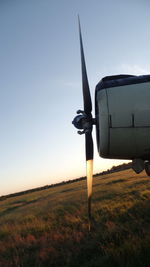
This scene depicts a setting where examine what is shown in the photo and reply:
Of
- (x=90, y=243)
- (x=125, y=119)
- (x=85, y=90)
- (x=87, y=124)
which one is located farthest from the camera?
(x=90, y=243)

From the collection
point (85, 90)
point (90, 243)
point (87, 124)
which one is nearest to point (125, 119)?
point (87, 124)

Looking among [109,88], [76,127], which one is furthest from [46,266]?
[109,88]

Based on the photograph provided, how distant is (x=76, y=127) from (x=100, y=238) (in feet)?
18.6

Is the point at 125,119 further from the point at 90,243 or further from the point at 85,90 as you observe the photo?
the point at 90,243

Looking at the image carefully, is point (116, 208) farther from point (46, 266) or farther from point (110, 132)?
point (110, 132)

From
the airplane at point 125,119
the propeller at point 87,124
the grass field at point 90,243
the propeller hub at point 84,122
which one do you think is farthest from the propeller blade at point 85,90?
the grass field at point 90,243

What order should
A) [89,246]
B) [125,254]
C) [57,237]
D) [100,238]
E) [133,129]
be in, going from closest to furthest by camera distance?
[133,129] → [125,254] → [89,246] → [100,238] → [57,237]

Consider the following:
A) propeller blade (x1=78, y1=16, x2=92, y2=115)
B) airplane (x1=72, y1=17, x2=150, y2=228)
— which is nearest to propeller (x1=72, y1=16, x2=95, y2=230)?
propeller blade (x1=78, y1=16, x2=92, y2=115)

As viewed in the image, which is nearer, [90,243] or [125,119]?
[125,119]

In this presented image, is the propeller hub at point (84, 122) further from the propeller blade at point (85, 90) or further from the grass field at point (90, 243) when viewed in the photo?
the grass field at point (90, 243)

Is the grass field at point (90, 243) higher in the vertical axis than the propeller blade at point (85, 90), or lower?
lower

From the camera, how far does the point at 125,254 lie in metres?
7.64

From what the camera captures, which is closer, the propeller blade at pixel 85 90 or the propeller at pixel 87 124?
the propeller at pixel 87 124

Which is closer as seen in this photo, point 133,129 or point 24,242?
point 133,129
